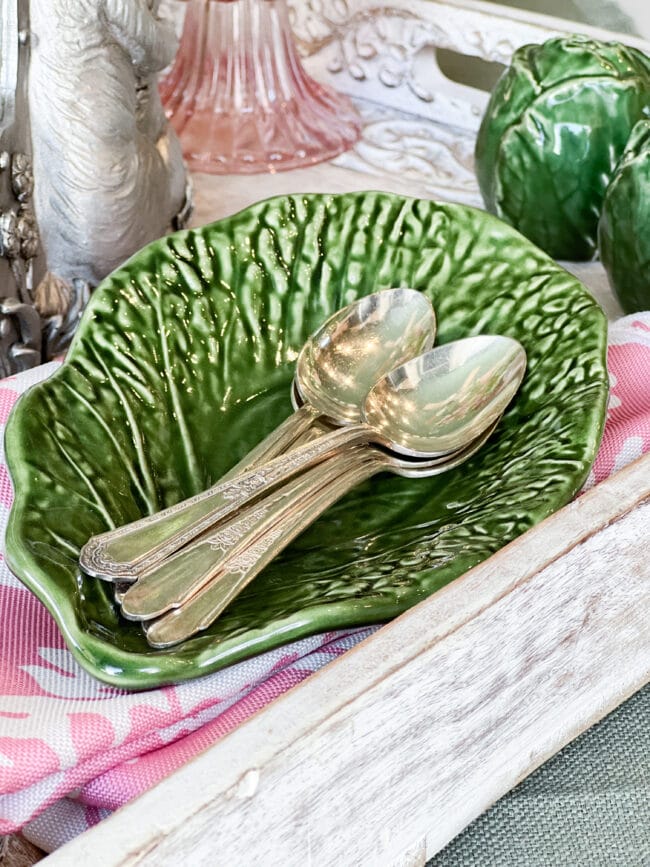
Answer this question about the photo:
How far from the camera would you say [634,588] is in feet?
0.82

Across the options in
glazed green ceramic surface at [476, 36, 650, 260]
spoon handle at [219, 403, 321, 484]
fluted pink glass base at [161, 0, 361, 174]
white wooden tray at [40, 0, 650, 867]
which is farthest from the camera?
fluted pink glass base at [161, 0, 361, 174]

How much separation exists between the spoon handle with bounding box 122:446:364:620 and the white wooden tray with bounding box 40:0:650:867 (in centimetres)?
5

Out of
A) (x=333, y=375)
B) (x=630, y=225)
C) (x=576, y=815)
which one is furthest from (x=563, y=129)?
(x=576, y=815)

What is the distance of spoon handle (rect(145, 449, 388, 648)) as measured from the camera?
229 millimetres

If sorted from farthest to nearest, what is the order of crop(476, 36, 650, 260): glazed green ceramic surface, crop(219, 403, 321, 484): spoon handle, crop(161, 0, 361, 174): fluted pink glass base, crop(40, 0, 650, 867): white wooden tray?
crop(161, 0, 361, 174): fluted pink glass base < crop(476, 36, 650, 260): glazed green ceramic surface < crop(219, 403, 321, 484): spoon handle < crop(40, 0, 650, 867): white wooden tray

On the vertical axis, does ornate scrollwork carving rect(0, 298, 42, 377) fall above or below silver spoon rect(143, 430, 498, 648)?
below

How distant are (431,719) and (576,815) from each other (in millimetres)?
67

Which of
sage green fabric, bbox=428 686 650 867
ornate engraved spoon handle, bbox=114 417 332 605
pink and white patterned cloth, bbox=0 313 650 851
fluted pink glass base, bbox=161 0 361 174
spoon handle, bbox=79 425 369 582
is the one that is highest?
fluted pink glass base, bbox=161 0 361 174

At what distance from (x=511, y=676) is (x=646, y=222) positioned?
0.67ft

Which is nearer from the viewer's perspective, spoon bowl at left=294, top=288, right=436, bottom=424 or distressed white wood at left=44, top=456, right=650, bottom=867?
distressed white wood at left=44, top=456, right=650, bottom=867

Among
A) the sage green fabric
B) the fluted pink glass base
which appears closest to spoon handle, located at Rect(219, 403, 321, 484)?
the sage green fabric

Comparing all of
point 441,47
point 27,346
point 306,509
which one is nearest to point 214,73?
point 441,47

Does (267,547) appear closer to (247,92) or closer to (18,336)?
(18,336)

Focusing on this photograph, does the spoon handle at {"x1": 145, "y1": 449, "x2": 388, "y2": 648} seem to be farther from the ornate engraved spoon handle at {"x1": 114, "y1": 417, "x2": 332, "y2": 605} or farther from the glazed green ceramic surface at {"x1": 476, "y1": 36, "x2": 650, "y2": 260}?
the glazed green ceramic surface at {"x1": 476, "y1": 36, "x2": 650, "y2": 260}
